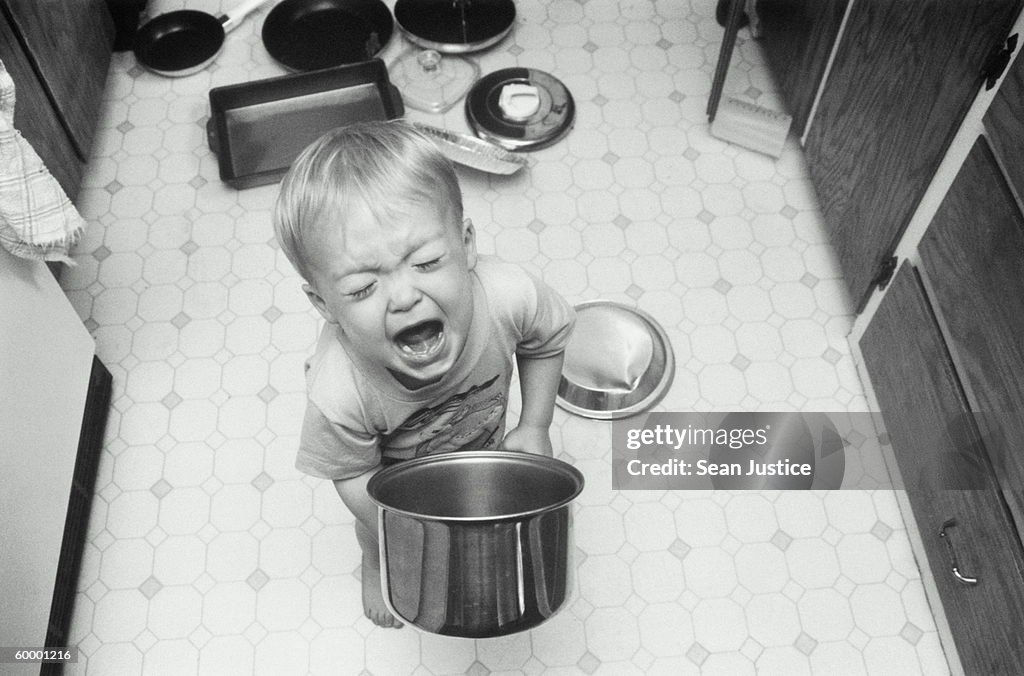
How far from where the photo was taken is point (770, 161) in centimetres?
175

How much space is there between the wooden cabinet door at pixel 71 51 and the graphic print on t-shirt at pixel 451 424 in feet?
3.24

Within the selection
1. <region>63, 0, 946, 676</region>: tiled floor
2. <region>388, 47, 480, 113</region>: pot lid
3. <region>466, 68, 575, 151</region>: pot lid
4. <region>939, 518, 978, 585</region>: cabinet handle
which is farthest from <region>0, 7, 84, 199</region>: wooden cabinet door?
<region>939, 518, 978, 585</region>: cabinet handle

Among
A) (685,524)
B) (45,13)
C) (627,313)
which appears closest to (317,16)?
(45,13)

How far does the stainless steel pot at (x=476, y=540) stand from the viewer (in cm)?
78

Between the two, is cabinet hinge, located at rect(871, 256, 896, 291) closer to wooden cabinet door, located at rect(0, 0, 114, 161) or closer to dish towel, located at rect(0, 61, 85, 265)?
dish towel, located at rect(0, 61, 85, 265)

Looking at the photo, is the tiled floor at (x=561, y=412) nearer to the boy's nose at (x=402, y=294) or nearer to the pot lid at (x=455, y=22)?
the pot lid at (x=455, y=22)

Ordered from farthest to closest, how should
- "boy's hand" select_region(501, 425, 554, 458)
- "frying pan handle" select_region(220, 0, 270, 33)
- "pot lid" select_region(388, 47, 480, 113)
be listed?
"frying pan handle" select_region(220, 0, 270, 33) < "pot lid" select_region(388, 47, 480, 113) < "boy's hand" select_region(501, 425, 554, 458)

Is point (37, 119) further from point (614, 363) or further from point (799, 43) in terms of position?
point (799, 43)

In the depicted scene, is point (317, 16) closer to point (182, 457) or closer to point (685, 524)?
point (182, 457)

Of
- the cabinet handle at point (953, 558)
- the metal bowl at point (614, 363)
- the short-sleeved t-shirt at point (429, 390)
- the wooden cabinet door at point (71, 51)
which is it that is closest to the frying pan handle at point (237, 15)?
the wooden cabinet door at point (71, 51)

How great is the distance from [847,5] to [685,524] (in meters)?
0.92

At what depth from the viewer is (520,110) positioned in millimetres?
1754

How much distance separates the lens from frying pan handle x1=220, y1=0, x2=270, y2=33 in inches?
75.6

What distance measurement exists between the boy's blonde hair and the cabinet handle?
2.84 ft
